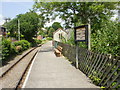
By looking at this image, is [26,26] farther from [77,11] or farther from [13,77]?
[13,77]

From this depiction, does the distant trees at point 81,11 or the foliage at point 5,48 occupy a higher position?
the distant trees at point 81,11

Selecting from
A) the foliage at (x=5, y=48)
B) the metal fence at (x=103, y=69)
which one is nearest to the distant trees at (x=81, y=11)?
the foliage at (x=5, y=48)

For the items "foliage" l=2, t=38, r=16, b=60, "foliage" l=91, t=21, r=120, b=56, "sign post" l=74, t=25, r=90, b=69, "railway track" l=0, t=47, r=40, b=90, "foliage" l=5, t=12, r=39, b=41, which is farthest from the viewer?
"foliage" l=5, t=12, r=39, b=41

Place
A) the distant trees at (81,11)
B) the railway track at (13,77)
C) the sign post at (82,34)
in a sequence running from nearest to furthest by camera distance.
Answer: the railway track at (13,77) → the sign post at (82,34) → the distant trees at (81,11)

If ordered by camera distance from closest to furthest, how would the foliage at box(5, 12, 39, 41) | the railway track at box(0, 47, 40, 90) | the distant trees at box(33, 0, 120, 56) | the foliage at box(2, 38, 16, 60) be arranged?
the railway track at box(0, 47, 40, 90) < the foliage at box(2, 38, 16, 60) < the distant trees at box(33, 0, 120, 56) < the foliage at box(5, 12, 39, 41)

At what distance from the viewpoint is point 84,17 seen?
1966 centimetres

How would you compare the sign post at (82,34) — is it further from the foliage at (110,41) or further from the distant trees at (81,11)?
the distant trees at (81,11)

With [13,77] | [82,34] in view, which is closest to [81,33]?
[82,34]

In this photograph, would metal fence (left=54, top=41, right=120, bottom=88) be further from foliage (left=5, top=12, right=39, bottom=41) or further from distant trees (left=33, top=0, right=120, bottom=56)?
foliage (left=5, top=12, right=39, bottom=41)

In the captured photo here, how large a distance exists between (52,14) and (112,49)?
58.5 ft

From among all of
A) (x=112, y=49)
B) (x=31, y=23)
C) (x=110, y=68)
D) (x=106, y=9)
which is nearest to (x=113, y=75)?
(x=110, y=68)

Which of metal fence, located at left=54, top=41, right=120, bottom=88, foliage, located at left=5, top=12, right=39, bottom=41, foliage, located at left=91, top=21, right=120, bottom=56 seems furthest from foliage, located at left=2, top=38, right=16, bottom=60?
foliage, located at left=5, top=12, right=39, bottom=41

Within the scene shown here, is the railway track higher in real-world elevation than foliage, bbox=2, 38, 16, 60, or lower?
lower

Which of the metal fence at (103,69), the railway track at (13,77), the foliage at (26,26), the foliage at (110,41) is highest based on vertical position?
the foliage at (26,26)
